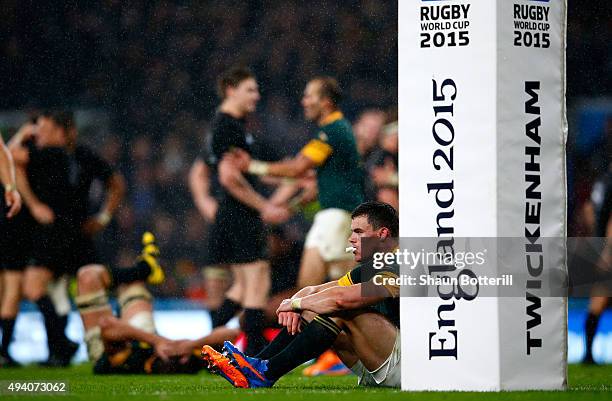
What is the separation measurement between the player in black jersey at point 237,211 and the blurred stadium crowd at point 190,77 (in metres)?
0.49

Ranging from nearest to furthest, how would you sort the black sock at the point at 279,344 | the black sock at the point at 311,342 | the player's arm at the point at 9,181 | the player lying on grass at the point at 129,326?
the black sock at the point at 311,342
the black sock at the point at 279,344
the player lying on grass at the point at 129,326
the player's arm at the point at 9,181

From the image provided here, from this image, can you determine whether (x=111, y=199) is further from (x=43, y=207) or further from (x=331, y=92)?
(x=331, y=92)

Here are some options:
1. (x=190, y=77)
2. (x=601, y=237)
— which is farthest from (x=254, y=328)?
(x=190, y=77)

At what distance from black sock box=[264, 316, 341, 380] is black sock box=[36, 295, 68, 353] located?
150 inches

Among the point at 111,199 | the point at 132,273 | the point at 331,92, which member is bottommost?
the point at 132,273

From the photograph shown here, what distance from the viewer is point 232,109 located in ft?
29.8

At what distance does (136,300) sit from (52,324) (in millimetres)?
882

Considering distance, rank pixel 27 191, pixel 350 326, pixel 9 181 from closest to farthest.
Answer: pixel 350 326 → pixel 9 181 → pixel 27 191

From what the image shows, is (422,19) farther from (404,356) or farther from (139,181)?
(139,181)

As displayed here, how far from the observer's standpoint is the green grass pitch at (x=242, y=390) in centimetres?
529

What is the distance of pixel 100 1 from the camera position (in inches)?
473

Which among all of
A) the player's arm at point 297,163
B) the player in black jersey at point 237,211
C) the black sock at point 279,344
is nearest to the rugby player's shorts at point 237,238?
the player in black jersey at point 237,211

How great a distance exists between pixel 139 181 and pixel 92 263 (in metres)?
3.08

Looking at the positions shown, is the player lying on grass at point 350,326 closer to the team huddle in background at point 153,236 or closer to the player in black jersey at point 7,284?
the team huddle in background at point 153,236
